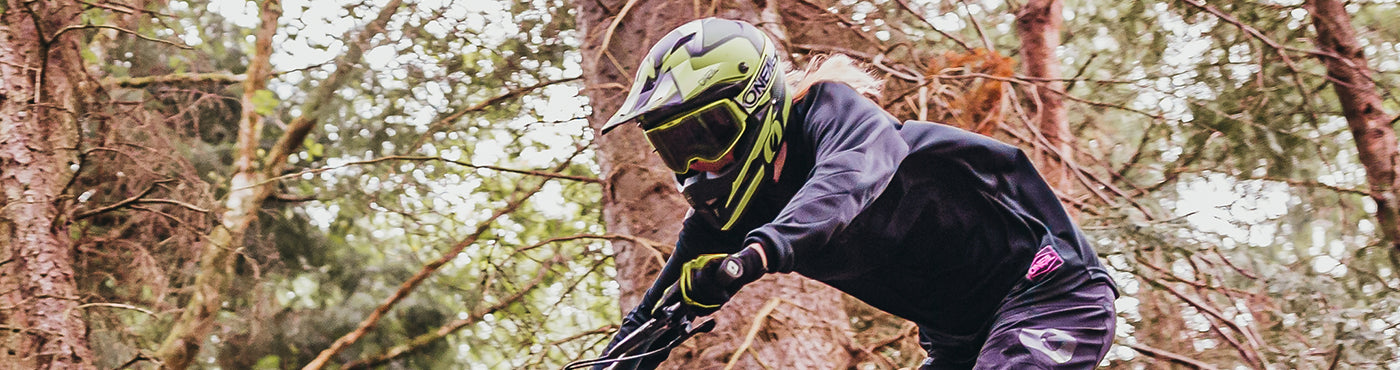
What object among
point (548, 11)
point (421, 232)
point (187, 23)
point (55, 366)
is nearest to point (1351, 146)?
point (548, 11)

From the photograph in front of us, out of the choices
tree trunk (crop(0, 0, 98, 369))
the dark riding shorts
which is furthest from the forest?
the dark riding shorts

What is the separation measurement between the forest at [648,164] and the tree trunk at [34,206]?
0.01 metres

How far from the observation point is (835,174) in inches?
105

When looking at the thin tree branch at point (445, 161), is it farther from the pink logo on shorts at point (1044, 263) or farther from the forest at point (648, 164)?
the pink logo on shorts at point (1044, 263)

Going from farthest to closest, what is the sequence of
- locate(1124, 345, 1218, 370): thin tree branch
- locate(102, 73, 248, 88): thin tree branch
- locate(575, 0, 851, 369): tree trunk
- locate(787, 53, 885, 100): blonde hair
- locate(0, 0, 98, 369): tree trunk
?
locate(102, 73, 248, 88): thin tree branch, locate(0, 0, 98, 369): tree trunk, locate(1124, 345, 1218, 370): thin tree branch, locate(575, 0, 851, 369): tree trunk, locate(787, 53, 885, 100): blonde hair

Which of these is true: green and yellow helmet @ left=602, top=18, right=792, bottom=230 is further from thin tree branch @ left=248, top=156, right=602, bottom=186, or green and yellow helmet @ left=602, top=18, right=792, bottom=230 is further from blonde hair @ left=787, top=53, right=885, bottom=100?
thin tree branch @ left=248, top=156, right=602, bottom=186

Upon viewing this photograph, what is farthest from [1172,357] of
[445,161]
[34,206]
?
[34,206]

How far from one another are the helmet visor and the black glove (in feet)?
1.45

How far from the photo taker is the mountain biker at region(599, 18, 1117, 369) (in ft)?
9.71

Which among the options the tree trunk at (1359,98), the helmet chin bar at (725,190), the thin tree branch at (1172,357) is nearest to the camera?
the helmet chin bar at (725,190)

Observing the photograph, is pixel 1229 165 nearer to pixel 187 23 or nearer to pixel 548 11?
pixel 548 11

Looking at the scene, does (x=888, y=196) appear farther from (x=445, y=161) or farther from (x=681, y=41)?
(x=445, y=161)

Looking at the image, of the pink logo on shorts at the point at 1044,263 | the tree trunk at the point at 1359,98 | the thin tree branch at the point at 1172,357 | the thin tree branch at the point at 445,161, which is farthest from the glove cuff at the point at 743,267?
the tree trunk at the point at 1359,98

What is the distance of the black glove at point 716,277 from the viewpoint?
2445 millimetres
